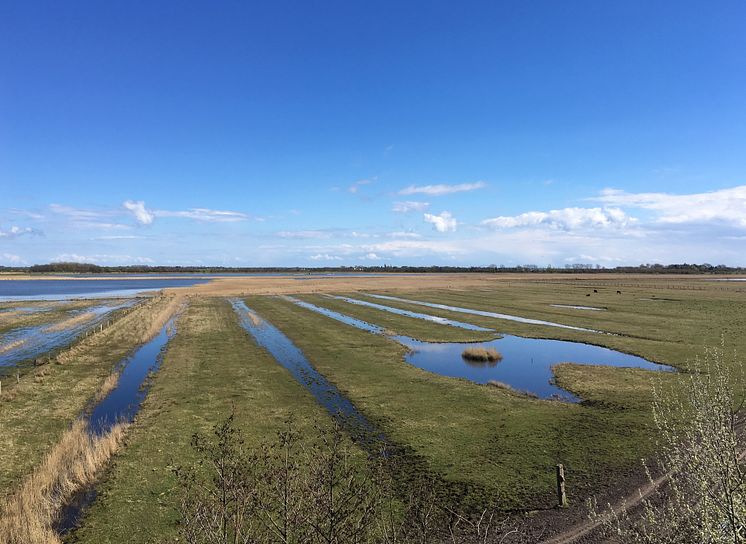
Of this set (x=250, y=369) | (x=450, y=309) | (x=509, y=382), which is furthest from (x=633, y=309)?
(x=250, y=369)

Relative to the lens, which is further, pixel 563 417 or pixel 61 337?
pixel 61 337

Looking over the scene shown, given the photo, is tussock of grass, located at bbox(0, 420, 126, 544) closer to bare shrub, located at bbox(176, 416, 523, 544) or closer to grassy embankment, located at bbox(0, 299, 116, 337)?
bare shrub, located at bbox(176, 416, 523, 544)

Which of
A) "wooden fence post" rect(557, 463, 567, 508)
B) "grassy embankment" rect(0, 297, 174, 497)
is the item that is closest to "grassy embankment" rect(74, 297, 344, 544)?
"grassy embankment" rect(0, 297, 174, 497)

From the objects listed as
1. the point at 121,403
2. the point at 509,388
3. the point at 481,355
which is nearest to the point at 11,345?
the point at 121,403

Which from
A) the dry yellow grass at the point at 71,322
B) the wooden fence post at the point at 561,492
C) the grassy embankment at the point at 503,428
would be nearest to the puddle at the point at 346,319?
the grassy embankment at the point at 503,428

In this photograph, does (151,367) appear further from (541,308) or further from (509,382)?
(541,308)

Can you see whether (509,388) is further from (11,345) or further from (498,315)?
(11,345)

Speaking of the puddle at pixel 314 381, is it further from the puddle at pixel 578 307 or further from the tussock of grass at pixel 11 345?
the puddle at pixel 578 307
